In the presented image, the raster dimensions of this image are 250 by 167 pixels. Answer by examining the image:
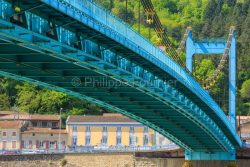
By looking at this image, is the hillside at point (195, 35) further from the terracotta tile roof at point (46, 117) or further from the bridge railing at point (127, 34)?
the bridge railing at point (127, 34)

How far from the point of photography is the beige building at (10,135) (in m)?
102

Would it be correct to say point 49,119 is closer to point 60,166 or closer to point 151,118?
point 60,166

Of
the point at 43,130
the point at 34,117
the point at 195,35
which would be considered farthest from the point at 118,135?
the point at 195,35

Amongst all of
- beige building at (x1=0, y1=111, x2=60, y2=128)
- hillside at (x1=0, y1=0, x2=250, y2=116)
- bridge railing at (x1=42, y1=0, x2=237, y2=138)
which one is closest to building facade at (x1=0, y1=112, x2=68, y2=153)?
beige building at (x1=0, y1=111, x2=60, y2=128)

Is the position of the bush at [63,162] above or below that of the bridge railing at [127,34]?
below

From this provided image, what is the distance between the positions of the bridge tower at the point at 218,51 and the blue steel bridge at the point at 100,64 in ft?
26.8

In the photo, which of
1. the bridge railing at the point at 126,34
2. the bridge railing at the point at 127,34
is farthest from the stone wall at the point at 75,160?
the bridge railing at the point at 126,34

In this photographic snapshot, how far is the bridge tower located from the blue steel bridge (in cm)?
818

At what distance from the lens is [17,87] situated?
405ft

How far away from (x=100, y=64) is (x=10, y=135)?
6568 centimetres

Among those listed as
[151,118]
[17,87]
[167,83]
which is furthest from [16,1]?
[17,87]

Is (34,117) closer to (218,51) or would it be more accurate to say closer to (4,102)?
(4,102)

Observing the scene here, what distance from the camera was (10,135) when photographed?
102750 millimetres

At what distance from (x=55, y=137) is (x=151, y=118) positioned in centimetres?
4465
